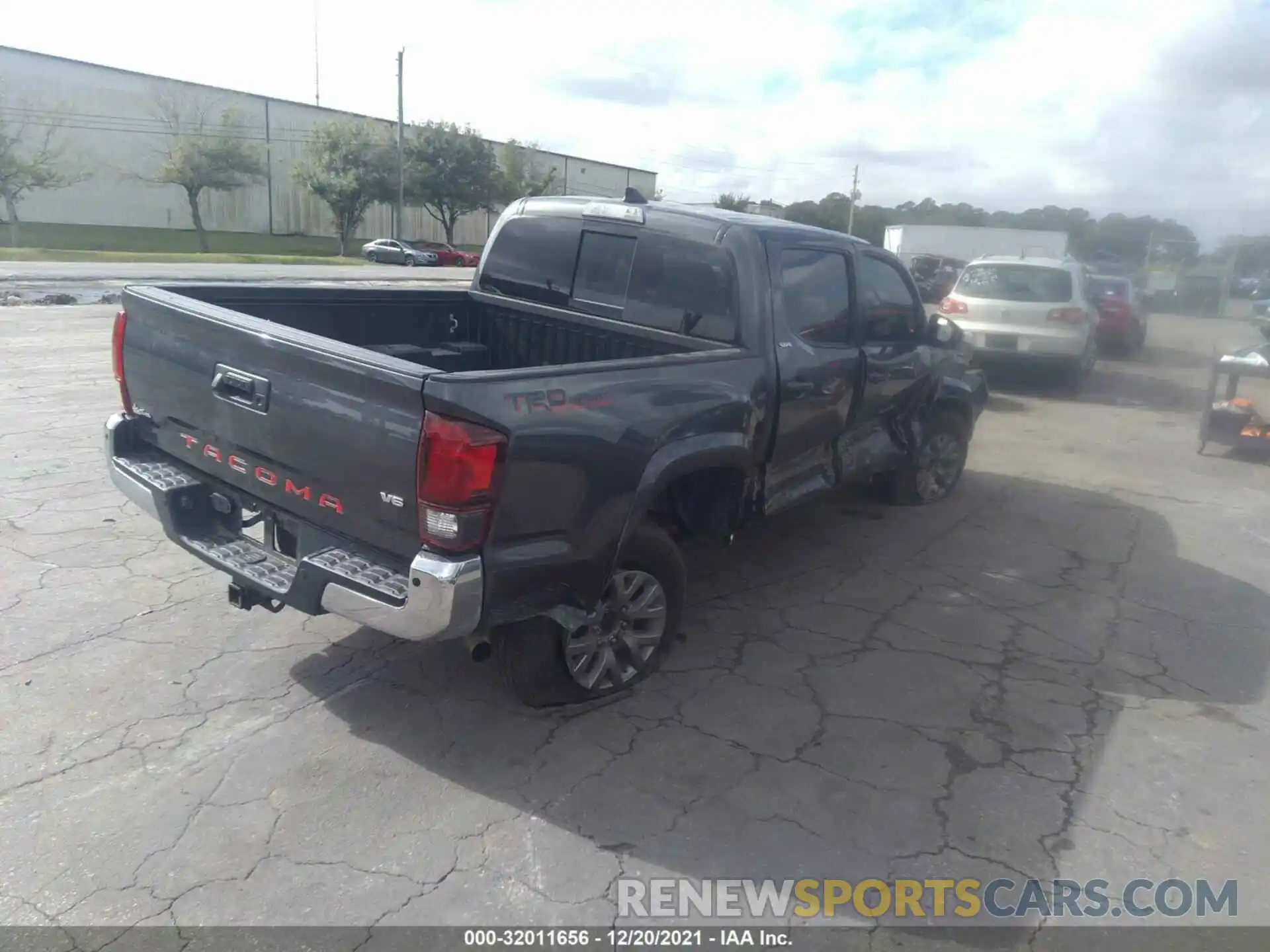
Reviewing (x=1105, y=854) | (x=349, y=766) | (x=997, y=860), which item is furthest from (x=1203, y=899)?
(x=349, y=766)

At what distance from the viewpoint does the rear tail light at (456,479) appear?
3.10m

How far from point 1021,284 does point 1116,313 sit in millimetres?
5246

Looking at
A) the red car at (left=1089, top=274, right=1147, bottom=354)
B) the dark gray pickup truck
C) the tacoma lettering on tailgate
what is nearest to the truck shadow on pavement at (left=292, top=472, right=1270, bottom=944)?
the dark gray pickup truck

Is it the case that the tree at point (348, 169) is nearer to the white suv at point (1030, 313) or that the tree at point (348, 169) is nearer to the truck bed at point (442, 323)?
the white suv at point (1030, 313)

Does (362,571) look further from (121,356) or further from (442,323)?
(442,323)

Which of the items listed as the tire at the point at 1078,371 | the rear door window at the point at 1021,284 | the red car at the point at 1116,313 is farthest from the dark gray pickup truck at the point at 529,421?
the red car at the point at 1116,313

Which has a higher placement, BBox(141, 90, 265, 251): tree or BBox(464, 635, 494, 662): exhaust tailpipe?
BBox(141, 90, 265, 251): tree

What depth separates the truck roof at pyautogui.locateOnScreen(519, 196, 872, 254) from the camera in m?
4.83

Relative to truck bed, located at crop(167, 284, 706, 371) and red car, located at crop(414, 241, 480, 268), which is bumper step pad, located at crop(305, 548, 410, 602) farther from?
red car, located at crop(414, 241, 480, 268)

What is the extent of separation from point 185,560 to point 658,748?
10.2ft

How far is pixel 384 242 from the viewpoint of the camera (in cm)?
4712

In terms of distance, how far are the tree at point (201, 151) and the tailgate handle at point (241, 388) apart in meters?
48.9

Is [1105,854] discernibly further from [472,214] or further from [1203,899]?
[472,214]

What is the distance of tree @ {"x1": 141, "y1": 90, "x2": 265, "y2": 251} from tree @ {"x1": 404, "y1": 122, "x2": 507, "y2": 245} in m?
8.05
